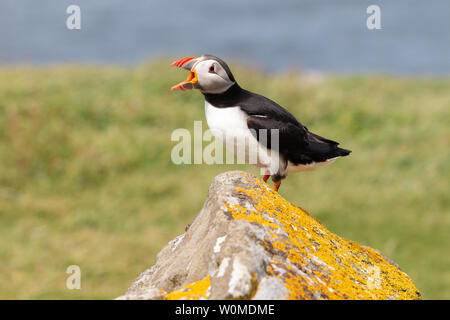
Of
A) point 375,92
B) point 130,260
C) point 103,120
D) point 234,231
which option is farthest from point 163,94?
point 234,231

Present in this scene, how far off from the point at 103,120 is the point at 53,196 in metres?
3.93

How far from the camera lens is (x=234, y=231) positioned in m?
Answer: 3.71

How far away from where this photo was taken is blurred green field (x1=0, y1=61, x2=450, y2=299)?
1277 cm

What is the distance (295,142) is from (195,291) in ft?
7.79

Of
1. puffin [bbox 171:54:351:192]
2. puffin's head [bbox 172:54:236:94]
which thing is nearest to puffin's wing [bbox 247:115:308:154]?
puffin [bbox 171:54:351:192]

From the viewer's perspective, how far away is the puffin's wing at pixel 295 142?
5.03 m

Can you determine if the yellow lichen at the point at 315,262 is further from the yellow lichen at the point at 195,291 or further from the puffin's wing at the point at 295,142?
the puffin's wing at the point at 295,142

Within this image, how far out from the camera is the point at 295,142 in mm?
5348

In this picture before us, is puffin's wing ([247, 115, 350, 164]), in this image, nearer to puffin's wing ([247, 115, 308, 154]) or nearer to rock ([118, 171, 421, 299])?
puffin's wing ([247, 115, 308, 154])

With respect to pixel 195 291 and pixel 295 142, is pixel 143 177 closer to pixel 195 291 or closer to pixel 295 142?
pixel 295 142

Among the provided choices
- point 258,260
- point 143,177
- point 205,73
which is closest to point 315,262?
point 258,260

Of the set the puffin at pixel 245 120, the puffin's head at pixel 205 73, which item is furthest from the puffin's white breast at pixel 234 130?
the puffin's head at pixel 205 73

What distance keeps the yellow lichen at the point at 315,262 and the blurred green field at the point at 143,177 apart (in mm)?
7752

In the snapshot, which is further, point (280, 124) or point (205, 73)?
point (280, 124)
